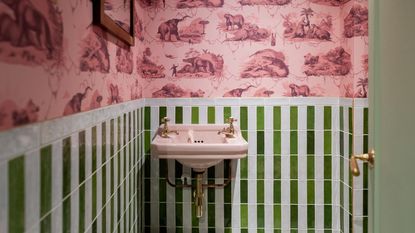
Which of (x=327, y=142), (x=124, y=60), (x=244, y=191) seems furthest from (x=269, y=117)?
Result: (x=124, y=60)

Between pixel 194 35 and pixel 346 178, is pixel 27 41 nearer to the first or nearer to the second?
pixel 194 35

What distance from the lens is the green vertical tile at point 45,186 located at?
3.43ft

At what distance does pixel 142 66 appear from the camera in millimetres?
2771

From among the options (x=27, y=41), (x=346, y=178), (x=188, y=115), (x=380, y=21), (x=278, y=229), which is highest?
(x=380, y=21)

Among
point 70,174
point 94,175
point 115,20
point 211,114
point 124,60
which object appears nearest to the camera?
point 70,174

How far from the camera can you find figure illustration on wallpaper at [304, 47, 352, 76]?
2.77 m

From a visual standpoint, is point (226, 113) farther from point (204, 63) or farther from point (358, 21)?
point (358, 21)

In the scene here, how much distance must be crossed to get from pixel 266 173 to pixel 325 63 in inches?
31.8

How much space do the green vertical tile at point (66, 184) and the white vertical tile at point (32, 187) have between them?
0.19 m

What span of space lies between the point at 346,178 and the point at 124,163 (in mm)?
1376

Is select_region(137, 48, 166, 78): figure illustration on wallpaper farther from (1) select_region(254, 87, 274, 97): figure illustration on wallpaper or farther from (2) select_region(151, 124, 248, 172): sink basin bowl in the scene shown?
(1) select_region(254, 87, 274, 97): figure illustration on wallpaper

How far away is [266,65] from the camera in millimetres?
2779

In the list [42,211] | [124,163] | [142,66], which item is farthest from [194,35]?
[42,211]

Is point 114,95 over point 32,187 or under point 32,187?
over
